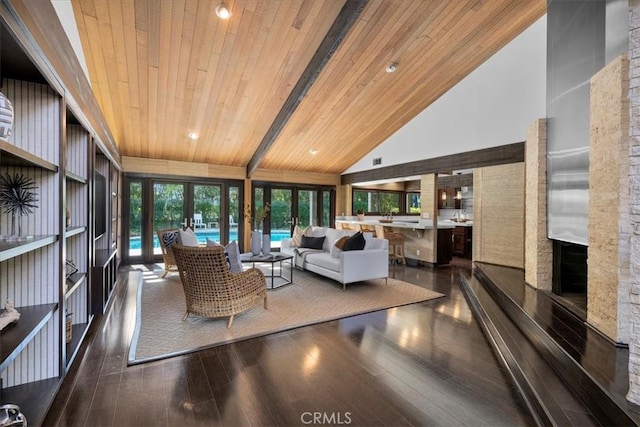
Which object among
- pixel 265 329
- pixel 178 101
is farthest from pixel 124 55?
pixel 265 329

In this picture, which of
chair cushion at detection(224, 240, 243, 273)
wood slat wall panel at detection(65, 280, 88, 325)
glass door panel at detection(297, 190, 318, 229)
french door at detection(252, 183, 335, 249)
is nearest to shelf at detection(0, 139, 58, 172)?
wood slat wall panel at detection(65, 280, 88, 325)

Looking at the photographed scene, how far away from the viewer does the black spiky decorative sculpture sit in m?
1.94

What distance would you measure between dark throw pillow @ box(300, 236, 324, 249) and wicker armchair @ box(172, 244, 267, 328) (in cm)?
293

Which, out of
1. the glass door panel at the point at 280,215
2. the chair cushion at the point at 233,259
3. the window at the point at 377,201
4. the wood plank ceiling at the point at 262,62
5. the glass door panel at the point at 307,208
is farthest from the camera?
the window at the point at 377,201

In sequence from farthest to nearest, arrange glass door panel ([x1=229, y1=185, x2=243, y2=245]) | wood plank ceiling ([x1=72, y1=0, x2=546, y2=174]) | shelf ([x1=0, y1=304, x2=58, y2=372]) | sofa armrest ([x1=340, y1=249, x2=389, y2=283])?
glass door panel ([x1=229, y1=185, x2=243, y2=245])
sofa armrest ([x1=340, y1=249, x2=389, y2=283])
wood plank ceiling ([x1=72, y1=0, x2=546, y2=174])
shelf ([x1=0, y1=304, x2=58, y2=372])

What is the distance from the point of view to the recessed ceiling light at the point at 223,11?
327 centimetres

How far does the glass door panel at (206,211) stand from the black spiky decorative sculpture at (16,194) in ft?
19.8

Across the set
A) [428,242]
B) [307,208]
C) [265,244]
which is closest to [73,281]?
[265,244]

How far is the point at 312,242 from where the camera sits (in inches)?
255

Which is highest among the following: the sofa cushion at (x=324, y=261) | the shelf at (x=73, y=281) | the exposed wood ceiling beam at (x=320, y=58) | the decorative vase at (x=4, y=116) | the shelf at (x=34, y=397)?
the exposed wood ceiling beam at (x=320, y=58)

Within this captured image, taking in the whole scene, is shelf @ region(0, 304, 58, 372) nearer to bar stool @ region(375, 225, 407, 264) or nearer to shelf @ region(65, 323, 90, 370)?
shelf @ region(65, 323, 90, 370)

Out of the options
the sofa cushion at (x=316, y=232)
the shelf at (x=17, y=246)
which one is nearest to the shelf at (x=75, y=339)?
the shelf at (x=17, y=246)

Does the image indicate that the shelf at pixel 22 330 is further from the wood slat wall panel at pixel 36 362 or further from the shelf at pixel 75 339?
the shelf at pixel 75 339

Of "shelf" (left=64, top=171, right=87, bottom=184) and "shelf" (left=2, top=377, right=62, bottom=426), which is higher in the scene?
"shelf" (left=64, top=171, right=87, bottom=184)
